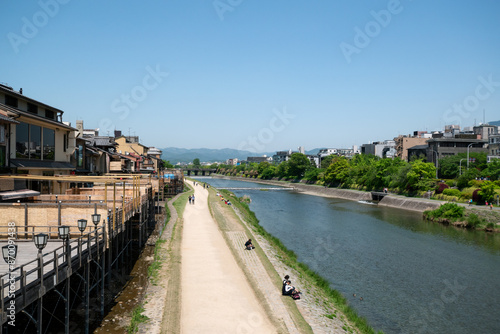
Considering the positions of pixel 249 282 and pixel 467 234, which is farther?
pixel 467 234

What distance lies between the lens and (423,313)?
20203mm

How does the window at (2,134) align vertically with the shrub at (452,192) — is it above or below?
above

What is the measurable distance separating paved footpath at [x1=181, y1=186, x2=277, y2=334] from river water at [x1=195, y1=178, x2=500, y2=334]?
678 cm

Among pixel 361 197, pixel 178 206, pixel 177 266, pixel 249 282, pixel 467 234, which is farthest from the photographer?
pixel 361 197

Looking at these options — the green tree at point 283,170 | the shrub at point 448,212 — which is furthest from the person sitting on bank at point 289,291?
the green tree at point 283,170

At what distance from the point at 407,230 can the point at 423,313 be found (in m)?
25.7

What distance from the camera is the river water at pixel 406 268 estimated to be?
1980cm

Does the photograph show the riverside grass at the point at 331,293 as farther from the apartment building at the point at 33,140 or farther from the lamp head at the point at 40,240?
the apartment building at the point at 33,140

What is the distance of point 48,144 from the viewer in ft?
88.7

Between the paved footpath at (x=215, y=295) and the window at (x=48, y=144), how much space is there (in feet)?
39.2

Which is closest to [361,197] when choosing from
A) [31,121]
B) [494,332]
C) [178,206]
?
[178,206]

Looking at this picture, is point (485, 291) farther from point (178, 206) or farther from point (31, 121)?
point (178, 206)

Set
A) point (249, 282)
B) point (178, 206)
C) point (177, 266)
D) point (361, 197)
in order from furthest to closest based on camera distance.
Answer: point (361, 197) → point (178, 206) → point (177, 266) → point (249, 282)

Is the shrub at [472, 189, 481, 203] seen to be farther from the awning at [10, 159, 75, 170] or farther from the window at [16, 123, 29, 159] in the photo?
the window at [16, 123, 29, 159]
